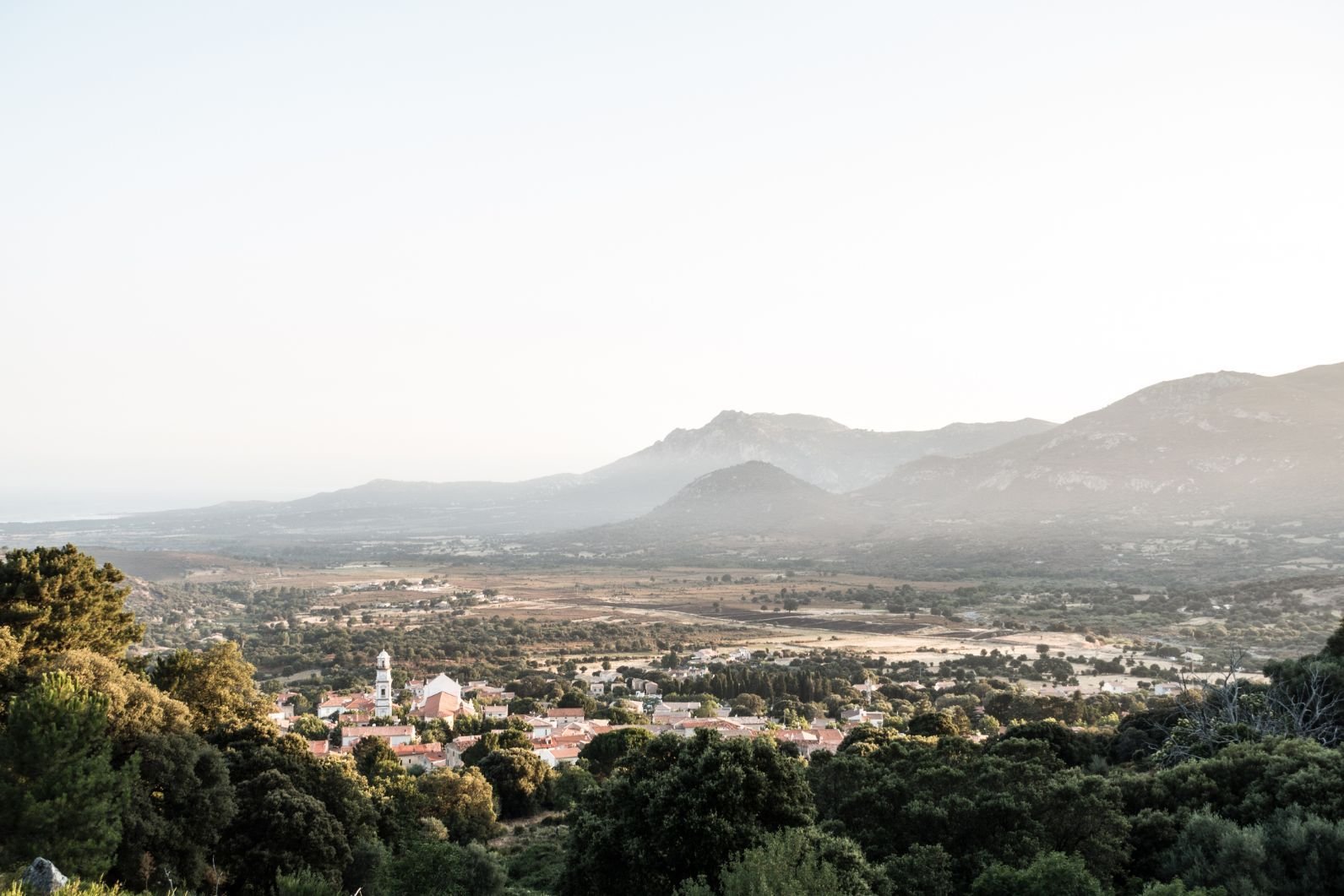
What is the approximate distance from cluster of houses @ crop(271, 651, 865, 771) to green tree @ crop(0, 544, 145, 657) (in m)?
8.55

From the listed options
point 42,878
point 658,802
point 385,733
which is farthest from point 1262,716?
point 385,733

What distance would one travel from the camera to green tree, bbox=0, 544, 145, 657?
19.7 m

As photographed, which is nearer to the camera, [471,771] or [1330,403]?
[471,771]

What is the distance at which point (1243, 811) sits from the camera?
14.7 metres

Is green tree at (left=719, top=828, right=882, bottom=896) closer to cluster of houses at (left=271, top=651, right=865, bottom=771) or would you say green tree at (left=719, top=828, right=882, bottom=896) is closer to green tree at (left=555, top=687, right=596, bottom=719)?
cluster of houses at (left=271, top=651, right=865, bottom=771)

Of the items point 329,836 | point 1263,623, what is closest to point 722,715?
point 329,836

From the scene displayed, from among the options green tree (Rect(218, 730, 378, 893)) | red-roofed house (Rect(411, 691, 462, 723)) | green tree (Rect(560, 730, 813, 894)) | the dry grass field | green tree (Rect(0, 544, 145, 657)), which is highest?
green tree (Rect(0, 544, 145, 657))

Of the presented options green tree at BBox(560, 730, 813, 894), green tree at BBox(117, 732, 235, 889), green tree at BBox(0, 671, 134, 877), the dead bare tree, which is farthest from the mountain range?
green tree at BBox(0, 671, 134, 877)

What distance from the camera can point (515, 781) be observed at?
93.1 feet

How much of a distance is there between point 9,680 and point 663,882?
1317cm

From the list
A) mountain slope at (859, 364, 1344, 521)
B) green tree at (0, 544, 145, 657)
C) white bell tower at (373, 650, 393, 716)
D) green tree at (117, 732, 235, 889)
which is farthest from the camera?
mountain slope at (859, 364, 1344, 521)

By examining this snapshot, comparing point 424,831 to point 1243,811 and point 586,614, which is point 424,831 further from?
point 586,614

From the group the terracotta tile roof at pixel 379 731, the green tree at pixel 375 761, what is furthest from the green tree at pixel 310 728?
the green tree at pixel 375 761

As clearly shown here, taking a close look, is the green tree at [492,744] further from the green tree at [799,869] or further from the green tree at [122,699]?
the green tree at [799,869]
